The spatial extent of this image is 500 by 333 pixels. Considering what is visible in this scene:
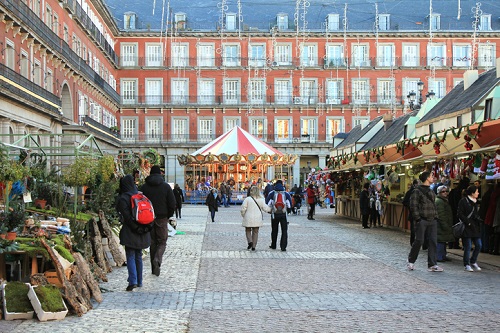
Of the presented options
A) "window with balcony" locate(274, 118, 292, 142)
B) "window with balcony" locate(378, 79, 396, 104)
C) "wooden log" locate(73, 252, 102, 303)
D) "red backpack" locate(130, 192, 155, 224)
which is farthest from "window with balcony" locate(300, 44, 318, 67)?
"wooden log" locate(73, 252, 102, 303)

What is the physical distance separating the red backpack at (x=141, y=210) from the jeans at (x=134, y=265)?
1.49 feet

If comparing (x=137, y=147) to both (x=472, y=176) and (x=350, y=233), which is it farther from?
(x=472, y=176)

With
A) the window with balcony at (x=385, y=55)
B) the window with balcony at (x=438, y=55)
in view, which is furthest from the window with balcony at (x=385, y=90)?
the window with balcony at (x=438, y=55)

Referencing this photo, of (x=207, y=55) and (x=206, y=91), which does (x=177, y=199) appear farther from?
(x=207, y=55)

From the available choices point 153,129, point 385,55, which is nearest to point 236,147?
point 153,129

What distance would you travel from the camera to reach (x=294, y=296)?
11.1m

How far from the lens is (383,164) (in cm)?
2575

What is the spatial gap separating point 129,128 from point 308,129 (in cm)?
1572

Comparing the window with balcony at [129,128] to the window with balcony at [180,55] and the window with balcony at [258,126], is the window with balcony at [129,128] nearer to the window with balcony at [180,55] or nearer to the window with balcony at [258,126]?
the window with balcony at [180,55]

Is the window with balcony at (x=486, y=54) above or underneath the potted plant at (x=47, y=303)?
above

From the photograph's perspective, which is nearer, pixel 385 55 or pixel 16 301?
pixel 16 301

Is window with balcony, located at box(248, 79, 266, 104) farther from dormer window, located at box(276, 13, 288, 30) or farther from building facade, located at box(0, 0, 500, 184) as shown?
dormer window, located at box(276, 13, 288, 30)

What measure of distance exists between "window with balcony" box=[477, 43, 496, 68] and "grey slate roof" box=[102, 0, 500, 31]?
317cm

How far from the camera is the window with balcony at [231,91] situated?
70.6 meters
